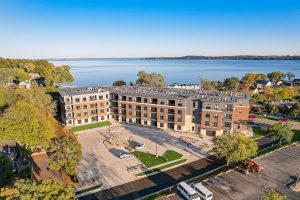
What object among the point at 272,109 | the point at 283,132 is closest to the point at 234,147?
the point at 283,132

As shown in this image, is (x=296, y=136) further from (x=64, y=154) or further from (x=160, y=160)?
(x=64, y=154)

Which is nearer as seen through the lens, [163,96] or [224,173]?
[224,173]

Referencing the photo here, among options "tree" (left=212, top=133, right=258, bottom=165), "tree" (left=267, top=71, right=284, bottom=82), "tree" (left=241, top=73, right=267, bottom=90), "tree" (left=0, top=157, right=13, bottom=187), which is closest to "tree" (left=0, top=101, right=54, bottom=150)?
"tree" (left=0, top=157, right=13, bottom=187)

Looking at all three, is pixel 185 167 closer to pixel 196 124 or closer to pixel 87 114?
pixel 196 124

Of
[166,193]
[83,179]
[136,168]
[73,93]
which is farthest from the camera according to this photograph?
[73,93]

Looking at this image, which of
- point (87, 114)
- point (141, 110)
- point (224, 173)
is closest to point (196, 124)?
point (141, 110)

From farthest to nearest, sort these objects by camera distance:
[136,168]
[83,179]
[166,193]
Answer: [136,168] → [83,179] → [166,193]

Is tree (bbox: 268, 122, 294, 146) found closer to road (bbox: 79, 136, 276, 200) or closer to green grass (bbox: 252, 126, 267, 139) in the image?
green grass (bbox: 252, 126, 267, 139)
